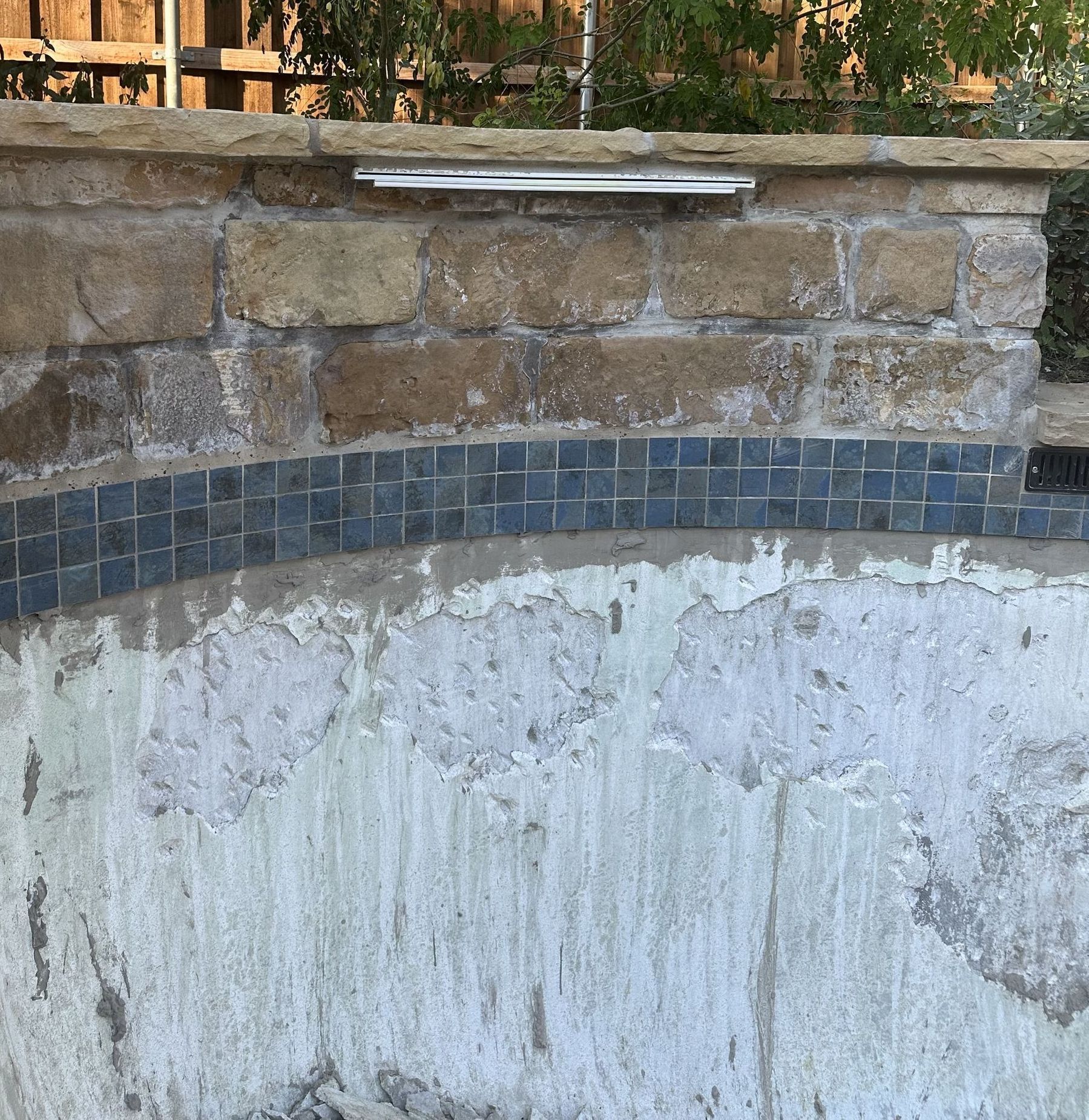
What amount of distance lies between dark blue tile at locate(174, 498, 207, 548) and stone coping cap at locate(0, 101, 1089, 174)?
53 cm

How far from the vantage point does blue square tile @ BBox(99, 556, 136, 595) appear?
191 centimetres

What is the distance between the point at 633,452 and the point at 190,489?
828 mm

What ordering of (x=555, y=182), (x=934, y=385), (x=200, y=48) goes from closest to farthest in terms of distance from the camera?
(x=555, y=182)
(x=934, y=385)
(x=200, y=48)

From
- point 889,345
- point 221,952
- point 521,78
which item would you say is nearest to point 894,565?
point 889,345

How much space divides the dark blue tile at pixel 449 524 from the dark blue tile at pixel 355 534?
5.1 inches

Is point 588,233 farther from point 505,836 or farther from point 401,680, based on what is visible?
point 505,836

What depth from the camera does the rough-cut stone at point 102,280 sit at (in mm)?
1759

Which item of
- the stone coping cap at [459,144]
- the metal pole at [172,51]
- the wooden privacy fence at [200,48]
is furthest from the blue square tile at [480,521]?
the wooden privacy fence at [200,48]

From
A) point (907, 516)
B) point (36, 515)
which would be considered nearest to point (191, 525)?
point (36, 515)

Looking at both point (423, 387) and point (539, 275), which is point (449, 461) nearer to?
point (423, 387)

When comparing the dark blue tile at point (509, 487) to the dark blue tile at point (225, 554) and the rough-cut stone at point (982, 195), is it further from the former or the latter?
the rough-cut stone at point (982, 195)

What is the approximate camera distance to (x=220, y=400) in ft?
6.66

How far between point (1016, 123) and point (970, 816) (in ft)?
5.47

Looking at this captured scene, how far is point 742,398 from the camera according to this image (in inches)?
96.0
